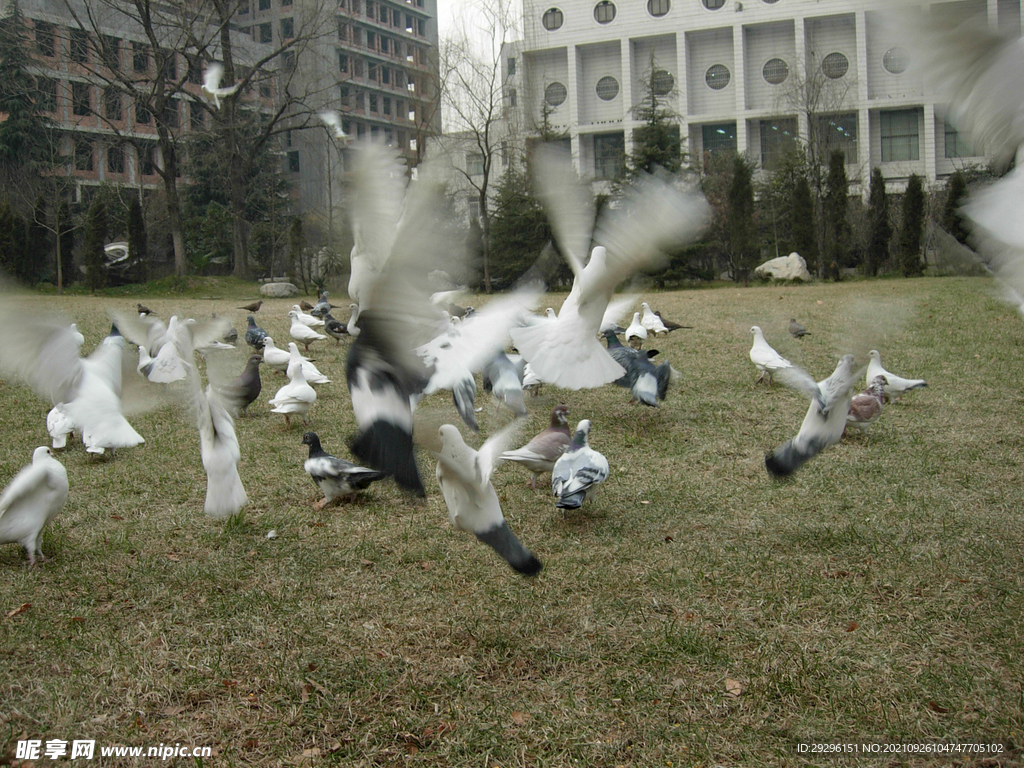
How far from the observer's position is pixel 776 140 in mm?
33875

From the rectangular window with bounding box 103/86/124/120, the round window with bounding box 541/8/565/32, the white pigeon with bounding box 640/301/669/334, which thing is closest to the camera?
the white pigeon with bounding box 640/301/669/334

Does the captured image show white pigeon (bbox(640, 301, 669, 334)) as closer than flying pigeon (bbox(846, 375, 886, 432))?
No

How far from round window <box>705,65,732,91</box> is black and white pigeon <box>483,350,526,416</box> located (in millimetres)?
35263

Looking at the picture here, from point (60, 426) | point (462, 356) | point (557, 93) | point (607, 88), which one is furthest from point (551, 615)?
point (607, 88)

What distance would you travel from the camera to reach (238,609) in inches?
127

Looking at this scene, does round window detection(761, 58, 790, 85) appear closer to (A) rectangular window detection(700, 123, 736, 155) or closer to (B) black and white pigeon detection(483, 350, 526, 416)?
(A) rectangular window detection(700, 123, 736, 155)

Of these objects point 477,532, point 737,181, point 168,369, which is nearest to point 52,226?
point 168,369

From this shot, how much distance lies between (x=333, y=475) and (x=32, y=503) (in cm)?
146

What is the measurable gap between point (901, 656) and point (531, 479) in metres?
2.56

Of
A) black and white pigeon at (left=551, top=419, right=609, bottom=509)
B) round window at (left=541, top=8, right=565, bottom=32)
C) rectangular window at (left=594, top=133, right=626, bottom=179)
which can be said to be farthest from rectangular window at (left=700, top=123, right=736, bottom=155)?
black and white pigeon at (left=551, top=419, right=609, bottom=509)

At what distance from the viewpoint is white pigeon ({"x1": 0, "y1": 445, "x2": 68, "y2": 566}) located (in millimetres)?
3539

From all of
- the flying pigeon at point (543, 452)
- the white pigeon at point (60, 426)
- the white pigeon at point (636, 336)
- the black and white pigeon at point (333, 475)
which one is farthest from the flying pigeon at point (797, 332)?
the white pigeon at point (60, 426)

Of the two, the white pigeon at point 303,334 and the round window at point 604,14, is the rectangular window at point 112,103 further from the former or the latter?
the round window at point 604,14

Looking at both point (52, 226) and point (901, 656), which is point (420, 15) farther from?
point (901, 656)
